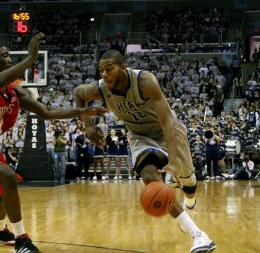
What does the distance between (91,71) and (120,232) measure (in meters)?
19.3

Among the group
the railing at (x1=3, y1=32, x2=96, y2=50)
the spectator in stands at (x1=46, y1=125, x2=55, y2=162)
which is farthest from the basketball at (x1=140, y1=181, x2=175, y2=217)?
the railing at (x1=3, y1=32, x2=96, y2=50)

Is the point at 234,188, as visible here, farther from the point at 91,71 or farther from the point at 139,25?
the point at 139,25

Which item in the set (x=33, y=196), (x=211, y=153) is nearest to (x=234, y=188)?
(x=211, y=153)

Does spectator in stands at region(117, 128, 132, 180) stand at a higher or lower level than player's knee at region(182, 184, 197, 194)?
lower

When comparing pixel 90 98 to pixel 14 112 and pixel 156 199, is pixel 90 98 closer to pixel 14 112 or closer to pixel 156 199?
pixel 14 112

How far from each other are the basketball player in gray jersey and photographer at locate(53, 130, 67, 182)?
10285 mm

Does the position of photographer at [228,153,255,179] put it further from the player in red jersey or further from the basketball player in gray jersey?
the player in red jersey

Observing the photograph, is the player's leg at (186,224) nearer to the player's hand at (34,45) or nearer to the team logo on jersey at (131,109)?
the team logo on jersey at (131,109)

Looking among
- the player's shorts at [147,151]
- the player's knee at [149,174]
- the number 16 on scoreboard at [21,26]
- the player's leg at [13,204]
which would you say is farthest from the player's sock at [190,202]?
the number 16 on scoreboard at [21,26]

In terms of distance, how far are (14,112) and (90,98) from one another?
0.76 metres

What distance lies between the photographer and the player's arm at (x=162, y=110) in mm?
4684

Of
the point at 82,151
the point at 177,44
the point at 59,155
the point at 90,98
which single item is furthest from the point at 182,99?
the point at 90,98

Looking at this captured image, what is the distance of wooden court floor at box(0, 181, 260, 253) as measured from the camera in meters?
5.39

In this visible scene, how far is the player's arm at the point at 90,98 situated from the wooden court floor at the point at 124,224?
1033 mm
